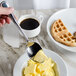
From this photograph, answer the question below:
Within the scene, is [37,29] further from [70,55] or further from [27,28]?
[70,55]

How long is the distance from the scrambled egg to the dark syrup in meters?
0.22

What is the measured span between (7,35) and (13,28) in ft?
0.23

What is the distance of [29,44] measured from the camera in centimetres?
113

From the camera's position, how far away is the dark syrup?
4.08 feet

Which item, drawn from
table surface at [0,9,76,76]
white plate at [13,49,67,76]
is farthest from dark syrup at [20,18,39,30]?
white plate at [13,49,67,76]

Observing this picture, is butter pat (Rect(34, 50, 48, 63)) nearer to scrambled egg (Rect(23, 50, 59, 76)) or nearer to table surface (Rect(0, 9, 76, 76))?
scrambled egg (Rect(23, 50, 59, 76))

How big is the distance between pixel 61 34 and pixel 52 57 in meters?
0.23

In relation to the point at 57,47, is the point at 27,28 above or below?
above

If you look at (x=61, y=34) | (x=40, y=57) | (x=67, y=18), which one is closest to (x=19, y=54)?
(x=40, y=57)

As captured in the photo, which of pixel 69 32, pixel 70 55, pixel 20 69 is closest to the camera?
pixel 20 69

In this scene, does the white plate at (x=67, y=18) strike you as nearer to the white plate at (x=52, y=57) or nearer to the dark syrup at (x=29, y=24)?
the dark syrup at (x=29, y=24)

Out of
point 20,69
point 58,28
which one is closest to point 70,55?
point 58,28

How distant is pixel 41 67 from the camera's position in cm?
100

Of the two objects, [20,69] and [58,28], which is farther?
[58,28]
